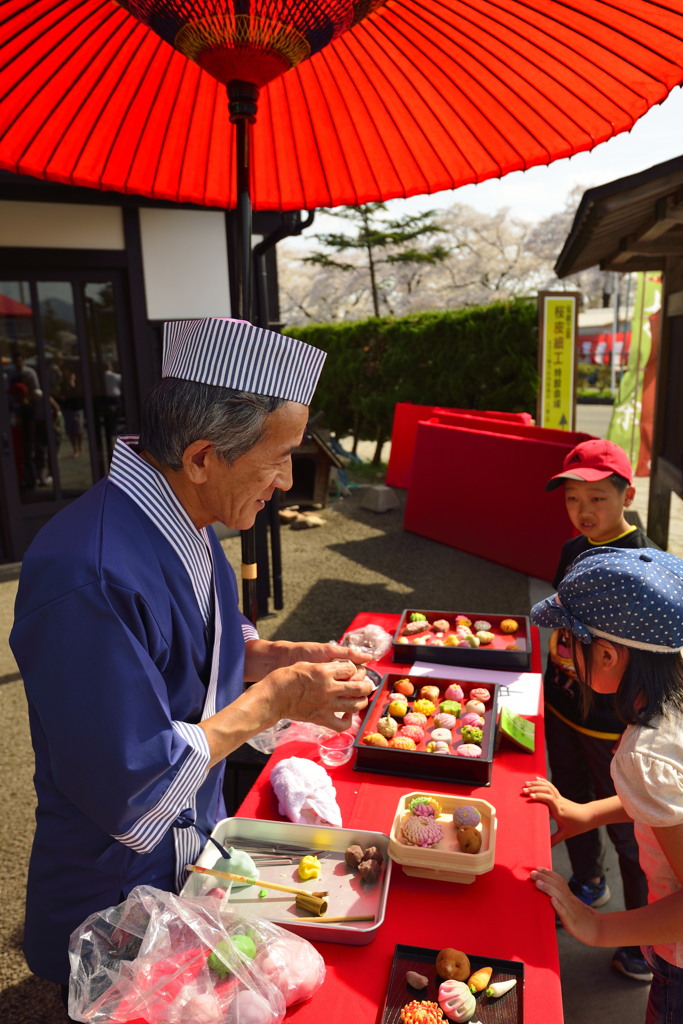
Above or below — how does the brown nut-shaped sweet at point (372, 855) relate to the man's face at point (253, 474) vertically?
below

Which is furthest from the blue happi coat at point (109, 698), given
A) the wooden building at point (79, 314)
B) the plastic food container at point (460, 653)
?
the wooden building at point (79, 314)

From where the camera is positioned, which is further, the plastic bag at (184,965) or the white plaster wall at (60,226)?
the white plaster wall at (60,226)

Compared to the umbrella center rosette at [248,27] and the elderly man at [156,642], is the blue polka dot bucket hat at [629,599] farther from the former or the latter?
the umbrella center rosette at [248,27]

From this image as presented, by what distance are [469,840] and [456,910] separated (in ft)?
0.48

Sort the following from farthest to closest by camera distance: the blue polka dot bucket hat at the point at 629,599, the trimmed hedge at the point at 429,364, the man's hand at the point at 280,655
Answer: the trimmed hedge at the point at 429,364
the man's hand at the point at 280,655
the blue polka dot bucket hat at the point at 629,599

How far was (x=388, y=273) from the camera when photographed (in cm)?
2917

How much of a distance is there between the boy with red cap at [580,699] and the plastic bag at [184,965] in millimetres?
1565

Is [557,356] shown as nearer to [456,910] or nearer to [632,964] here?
[632,964]

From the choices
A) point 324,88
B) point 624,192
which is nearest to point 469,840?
point 324,88

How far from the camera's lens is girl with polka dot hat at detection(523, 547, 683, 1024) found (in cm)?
138

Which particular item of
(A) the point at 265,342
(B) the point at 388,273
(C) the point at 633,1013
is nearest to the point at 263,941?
(A) the point at 265,342

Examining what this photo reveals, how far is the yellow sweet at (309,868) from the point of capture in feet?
5.13

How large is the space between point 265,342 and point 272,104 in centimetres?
107

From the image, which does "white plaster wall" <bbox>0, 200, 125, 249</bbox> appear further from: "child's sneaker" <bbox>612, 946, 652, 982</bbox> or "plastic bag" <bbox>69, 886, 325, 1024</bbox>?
"child's sneaker" <bbox>612, 946, 652, 982</bbox>
